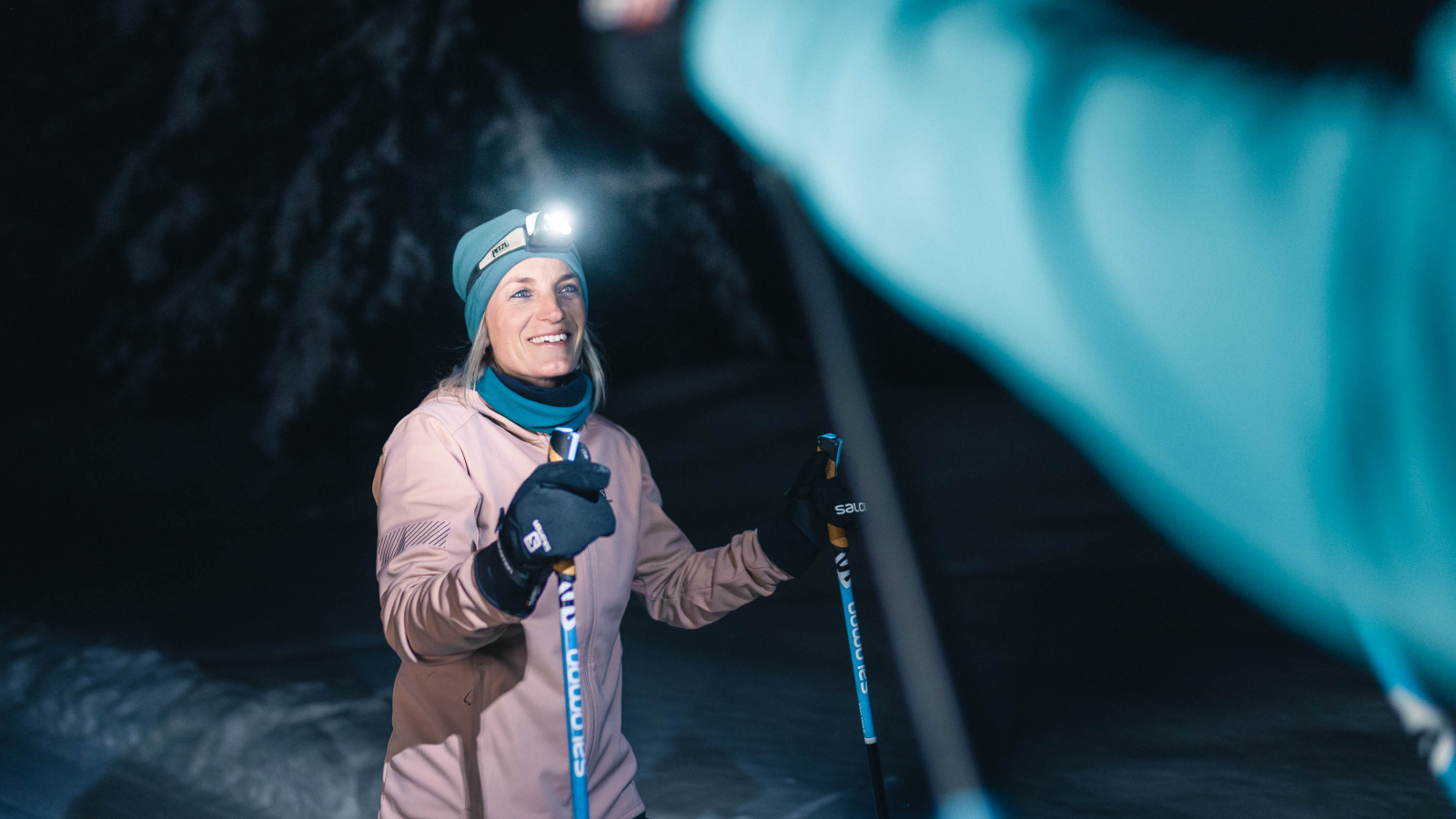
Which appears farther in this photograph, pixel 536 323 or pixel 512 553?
pixel 536 323

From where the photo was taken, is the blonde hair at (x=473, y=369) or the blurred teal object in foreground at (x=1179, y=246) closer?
the blonde hair at (x=473, y=369)

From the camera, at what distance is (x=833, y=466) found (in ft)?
7.70

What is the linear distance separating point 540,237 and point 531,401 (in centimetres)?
35

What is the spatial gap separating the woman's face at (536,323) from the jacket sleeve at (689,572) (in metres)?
0.33

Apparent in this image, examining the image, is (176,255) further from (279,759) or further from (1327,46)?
(1327,46)

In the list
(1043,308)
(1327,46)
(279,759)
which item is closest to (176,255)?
(279,759)

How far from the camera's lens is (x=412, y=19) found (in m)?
8.62

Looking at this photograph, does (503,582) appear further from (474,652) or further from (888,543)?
(888,543)

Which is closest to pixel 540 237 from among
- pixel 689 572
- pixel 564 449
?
pixel 564 449

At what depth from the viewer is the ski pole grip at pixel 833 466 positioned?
234 centimetres

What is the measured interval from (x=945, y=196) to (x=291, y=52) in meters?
6.29

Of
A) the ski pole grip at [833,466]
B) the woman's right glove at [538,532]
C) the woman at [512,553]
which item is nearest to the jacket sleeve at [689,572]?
the woman at [512,553]

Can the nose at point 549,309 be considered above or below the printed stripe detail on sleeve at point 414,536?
above

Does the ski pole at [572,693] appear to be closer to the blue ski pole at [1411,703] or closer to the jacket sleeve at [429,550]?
the jacket sleeve at [429,550]
